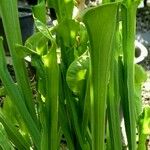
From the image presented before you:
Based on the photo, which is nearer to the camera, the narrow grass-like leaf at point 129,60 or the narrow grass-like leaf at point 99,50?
the narrow grass-like leaf at point 99,50

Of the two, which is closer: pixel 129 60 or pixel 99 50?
pixel 99 50

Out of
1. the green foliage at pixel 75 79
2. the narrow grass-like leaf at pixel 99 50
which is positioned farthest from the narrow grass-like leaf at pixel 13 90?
the narrow grass-like leaf at pixel 99 50

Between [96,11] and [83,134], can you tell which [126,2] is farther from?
[83,134]

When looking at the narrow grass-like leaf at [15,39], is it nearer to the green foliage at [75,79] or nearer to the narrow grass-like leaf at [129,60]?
the green foliage at [75,79]

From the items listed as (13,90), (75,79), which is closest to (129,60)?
(75,79)

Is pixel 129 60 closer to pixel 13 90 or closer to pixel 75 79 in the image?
pixel 75 79

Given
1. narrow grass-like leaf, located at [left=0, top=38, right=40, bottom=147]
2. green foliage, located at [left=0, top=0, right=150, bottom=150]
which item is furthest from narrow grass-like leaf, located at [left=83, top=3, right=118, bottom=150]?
narrow grass-like leaf, located at [left=0, top=38, right=40, bottom=147]

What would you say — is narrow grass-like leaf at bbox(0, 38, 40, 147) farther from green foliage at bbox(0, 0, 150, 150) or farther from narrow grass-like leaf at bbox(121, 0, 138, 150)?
narrow grass-like leaf at bbox(121, 0, 138, 150)

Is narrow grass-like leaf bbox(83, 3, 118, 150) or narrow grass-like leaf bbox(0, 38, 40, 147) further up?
narrow grass-like leaf bbox(83, 3, 118, 150)

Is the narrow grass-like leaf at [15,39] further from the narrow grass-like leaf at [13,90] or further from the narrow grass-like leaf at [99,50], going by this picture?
the narrow grass-like leaf at [99,50]

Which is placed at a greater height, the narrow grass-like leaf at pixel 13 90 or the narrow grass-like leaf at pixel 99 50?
the narrow grass-like leaf at pixel 99 50

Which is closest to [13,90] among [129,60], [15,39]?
[15,39]
